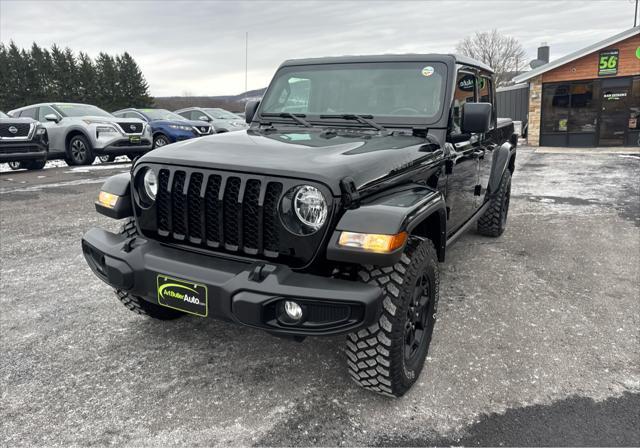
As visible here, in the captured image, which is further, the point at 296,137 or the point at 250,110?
the point at 250,110

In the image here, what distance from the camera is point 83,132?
11.7m

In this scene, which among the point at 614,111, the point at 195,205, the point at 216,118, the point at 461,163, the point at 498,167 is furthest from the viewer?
the point at 614,111

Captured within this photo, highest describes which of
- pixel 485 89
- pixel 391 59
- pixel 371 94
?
pixel 391 59

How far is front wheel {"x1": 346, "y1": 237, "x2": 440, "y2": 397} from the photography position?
90.7 inches

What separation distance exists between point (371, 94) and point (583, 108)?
17.2m

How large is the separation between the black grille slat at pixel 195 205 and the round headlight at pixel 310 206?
540mm

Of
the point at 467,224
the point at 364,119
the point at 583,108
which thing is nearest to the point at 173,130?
the point at 467,224

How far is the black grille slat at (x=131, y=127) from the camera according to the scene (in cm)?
1212

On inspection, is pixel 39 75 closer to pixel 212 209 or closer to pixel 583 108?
pixel 583 108

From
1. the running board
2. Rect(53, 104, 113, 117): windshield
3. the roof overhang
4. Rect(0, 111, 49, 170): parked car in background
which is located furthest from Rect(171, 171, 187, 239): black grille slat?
the roof overhang

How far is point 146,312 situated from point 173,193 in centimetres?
109

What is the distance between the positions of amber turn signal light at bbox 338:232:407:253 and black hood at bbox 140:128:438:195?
0.23 m

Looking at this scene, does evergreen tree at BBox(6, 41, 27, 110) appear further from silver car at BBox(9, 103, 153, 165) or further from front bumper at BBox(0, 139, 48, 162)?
front bumper at BBox(0, 139, 48, 162)

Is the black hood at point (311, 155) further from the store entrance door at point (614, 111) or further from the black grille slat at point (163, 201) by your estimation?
the store entrance door at point (614, 111)
